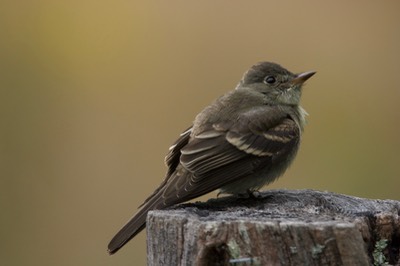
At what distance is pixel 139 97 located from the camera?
8266 millimetres

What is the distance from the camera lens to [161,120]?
7754mm

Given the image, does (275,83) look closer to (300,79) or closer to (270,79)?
(270,79)

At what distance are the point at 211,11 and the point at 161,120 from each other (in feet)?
4.70

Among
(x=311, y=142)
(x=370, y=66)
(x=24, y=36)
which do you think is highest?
(x=24, y=36)

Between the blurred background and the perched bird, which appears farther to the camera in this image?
the blurred background

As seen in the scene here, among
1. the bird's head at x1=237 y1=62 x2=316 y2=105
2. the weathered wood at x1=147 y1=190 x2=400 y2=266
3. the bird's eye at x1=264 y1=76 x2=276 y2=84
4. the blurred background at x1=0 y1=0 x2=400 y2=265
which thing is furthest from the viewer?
the blurred background at x1=0 y1=0 x2=400 y2=265

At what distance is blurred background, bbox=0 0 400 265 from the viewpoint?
7398 millimetres

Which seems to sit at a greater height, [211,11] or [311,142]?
[211,11]

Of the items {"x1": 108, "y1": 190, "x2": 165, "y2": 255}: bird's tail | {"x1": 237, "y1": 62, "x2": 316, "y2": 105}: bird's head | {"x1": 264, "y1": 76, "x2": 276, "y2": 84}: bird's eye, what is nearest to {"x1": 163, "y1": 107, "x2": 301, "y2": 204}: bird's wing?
{"x1": 108, "y1": 190, "x2": 165, "y2": 255}: bird's tail

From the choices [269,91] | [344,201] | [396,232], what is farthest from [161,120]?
[396,232]

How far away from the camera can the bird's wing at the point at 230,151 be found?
493 cm

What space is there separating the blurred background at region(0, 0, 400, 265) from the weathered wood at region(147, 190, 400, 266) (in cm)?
318

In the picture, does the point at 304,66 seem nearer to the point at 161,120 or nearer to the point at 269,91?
the point at 161,120

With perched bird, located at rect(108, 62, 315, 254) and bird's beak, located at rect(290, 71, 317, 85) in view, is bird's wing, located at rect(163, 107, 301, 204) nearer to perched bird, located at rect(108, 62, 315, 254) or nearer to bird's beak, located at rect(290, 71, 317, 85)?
perched bird, located at rect(108, 62, 315, 254)
